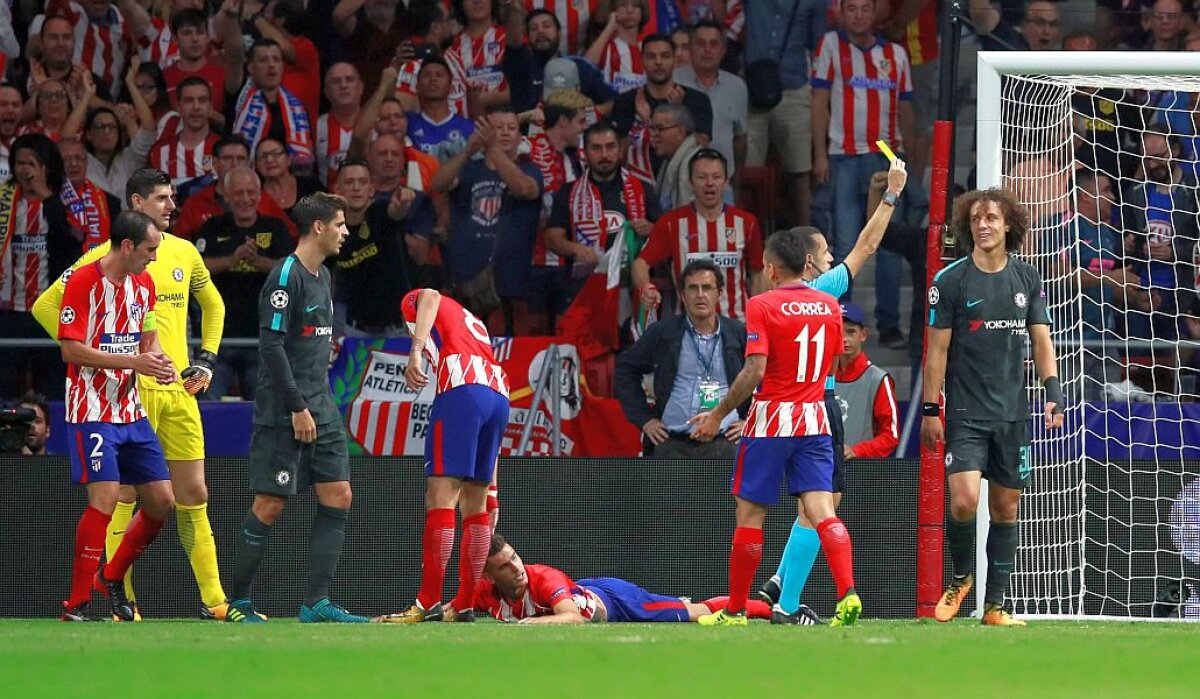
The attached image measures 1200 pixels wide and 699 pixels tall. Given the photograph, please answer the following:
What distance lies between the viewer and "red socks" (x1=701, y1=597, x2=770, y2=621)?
29.9 ft

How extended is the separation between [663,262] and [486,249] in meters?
1.41

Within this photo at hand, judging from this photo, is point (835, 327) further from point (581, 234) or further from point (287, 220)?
point (287, 220)

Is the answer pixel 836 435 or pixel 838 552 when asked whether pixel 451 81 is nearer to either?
pixel 836 435

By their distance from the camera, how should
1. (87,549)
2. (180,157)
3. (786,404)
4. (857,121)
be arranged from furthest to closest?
(180,157) < (857,121) < (87,549) < (786,404)

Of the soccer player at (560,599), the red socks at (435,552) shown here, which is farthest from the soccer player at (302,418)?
the soccer player at (560,599)

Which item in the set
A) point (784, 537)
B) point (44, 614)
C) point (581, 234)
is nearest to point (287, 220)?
point (581, 234)

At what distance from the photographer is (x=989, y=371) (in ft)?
26.7

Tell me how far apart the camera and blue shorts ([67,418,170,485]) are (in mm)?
2453

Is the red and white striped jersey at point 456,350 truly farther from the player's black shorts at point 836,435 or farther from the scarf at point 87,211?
the scarf at point 87,211

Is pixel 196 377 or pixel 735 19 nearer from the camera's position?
pixel 196 377

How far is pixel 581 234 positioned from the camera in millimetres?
13000

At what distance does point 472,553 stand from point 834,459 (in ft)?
6.09

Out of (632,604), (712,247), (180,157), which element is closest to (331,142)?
(180,157)

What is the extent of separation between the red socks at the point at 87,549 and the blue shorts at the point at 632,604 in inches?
98.5
